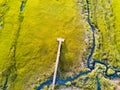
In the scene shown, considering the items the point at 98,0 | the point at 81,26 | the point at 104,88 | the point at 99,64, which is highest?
the point at 98,0

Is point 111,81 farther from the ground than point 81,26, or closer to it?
closer to it

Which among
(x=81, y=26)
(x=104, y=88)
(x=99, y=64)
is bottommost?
(x=104, y=88)

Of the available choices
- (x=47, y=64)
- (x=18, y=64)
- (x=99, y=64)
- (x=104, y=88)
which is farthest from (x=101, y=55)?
(x=18, y=64)

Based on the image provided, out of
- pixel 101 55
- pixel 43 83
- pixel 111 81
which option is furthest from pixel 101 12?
pixel 43 83

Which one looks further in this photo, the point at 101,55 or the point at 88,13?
the point at 88,13

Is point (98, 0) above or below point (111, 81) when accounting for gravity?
above

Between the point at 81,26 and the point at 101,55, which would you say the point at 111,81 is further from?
the point at 81,26

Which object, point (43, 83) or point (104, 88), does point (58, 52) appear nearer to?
point (43, 83)

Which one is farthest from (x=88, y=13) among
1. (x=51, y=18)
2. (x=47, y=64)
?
(x=47, y=64)

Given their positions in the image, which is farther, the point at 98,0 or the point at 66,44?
the point at 98,0
